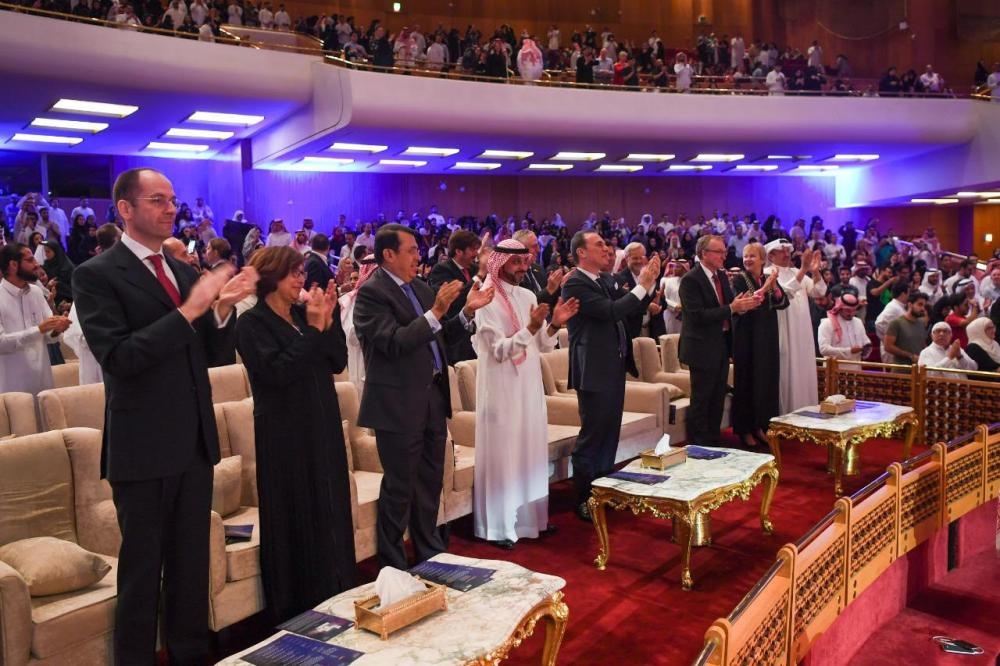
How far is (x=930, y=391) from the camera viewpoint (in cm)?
682

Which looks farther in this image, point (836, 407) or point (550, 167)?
point (550, 167)

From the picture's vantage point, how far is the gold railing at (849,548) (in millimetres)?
2424

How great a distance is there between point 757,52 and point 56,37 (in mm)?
13247

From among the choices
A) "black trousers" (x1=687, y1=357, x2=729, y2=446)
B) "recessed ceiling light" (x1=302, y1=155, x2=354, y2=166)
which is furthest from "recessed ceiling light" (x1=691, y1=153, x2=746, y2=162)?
"black trousers" (x1=687, y1=357, x2=729, y2=446)

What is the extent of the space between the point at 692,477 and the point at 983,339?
4069 millimetres

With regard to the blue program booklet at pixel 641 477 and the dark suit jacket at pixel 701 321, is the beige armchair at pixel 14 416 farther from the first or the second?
the dark suit jacket at pixel 701 321

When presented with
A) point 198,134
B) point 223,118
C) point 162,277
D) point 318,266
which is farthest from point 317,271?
point 198,134

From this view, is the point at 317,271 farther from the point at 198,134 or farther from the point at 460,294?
the point at 198,134

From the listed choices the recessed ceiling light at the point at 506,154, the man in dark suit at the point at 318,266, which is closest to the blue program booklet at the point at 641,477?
the man in dark suit at the point at 318,266

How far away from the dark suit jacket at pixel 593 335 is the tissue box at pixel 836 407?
166 centimetres

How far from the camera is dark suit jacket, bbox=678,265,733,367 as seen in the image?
607 cm

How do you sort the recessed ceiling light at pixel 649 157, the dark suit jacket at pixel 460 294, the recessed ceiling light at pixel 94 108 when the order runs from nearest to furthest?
the dark suit jacket at pixel 460 294, the recessed ceiling light at pixel 94 108, the recessed ceiling light at pixel 649 157

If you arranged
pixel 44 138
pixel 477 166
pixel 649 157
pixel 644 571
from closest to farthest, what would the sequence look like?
pixel 644 571, pixel 44 138, pixel 649 157, pixel 477 166

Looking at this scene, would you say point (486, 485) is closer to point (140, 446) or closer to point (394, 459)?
point (394, 459)
